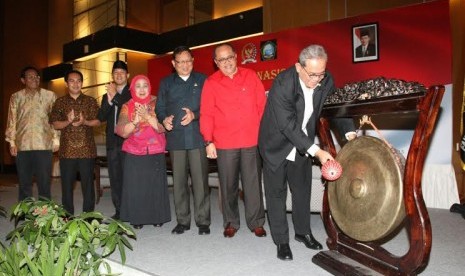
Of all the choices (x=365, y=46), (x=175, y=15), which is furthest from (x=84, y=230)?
(x=175, y=15)

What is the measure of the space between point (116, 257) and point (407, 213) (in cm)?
176

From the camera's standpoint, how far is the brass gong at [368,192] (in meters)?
1.87

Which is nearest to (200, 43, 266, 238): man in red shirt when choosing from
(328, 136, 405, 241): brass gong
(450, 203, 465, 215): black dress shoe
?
(328, 136, 405, 241): brass gong

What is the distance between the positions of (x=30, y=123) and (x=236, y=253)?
7.25 ft

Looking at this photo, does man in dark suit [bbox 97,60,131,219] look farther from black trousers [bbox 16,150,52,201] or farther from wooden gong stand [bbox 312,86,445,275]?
wooden gong stand [bbox 312,86,445,275]

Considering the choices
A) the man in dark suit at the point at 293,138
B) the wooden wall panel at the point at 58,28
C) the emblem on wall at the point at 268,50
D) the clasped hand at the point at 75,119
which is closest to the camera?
the man in dark suit at the point at 293,138

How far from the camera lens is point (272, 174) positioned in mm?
2492

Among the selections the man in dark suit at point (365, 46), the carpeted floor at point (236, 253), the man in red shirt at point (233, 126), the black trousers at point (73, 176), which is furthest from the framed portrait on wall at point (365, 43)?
the black trousers at point (73, 176)

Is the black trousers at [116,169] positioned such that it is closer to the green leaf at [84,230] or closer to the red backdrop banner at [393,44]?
the green leaf at [84,230]

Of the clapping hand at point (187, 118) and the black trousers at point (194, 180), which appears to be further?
the black trousers at point (194, 180)

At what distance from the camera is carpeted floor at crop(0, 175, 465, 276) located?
2250 millimetres

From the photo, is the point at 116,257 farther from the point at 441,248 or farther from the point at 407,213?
the point at 441,248

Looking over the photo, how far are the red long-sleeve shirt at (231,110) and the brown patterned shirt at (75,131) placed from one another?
1166mm

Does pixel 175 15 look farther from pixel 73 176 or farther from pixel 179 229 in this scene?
pixel 179 229
